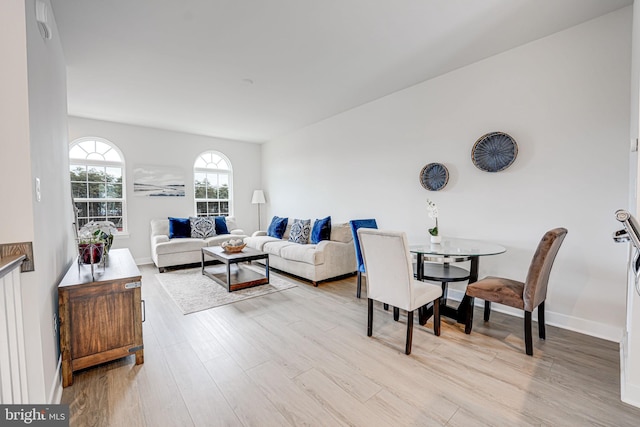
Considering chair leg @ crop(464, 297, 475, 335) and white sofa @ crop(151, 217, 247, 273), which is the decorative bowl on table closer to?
white sofa @ crop(151, 217, 247, 273)

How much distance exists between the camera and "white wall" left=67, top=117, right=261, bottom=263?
5.07 meters

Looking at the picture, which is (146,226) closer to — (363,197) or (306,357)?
(363,197)

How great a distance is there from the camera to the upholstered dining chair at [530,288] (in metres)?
2.04

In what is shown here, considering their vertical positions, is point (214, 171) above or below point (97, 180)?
above

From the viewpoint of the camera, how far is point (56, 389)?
1.68m

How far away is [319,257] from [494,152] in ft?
8.10

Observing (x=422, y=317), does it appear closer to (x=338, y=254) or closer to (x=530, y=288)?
(x=530, y=288)

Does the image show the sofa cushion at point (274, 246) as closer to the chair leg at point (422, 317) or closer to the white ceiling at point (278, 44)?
the white ceiling at point (278, 44)

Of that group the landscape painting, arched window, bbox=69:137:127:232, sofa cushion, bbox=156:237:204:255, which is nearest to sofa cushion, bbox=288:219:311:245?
sofa cushion, bbox=156:237:204:255

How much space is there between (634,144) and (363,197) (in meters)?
2.93

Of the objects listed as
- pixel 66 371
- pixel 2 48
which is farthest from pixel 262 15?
pixel 66 371

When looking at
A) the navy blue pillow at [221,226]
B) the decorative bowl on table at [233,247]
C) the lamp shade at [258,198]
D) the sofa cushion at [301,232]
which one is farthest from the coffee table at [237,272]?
the lamp shade at [258,198]

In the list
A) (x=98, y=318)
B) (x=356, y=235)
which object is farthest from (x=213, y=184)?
(x=98, y=318)

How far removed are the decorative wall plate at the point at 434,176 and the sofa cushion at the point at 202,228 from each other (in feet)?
13.5
